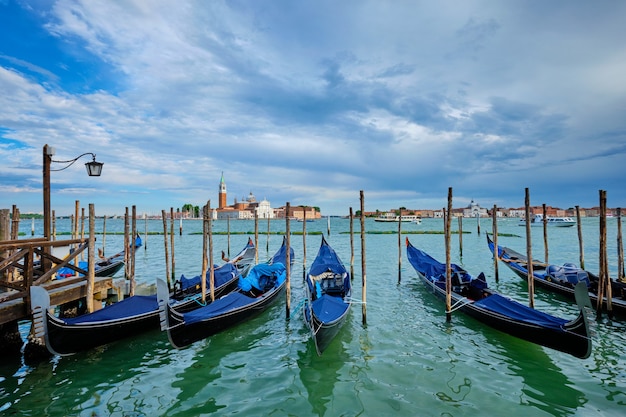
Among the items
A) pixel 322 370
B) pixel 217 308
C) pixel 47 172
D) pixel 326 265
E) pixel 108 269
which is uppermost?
pixel 47 172

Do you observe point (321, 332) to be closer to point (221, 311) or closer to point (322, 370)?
point (322, 370)

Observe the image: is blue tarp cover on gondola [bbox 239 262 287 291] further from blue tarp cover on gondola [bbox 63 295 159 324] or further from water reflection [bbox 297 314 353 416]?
water reflection [bbox 297 314 353 416]

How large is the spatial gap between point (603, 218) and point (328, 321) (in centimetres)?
617

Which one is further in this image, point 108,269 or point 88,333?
point 108,269

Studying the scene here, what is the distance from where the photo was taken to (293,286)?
1154cm

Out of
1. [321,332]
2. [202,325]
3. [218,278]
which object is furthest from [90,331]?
[218,278]

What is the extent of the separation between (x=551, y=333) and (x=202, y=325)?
537 cm

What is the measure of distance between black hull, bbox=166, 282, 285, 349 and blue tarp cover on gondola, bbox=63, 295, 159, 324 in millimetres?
1175

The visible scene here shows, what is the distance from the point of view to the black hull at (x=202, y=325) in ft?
17.3

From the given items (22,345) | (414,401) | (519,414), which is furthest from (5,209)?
(519,414)

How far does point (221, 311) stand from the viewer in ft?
20.2

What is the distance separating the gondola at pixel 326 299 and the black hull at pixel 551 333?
2.60 meters

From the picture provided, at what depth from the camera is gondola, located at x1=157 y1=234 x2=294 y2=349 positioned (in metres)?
5.24

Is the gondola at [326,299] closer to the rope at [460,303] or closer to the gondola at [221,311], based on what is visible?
the gondola at [221,311]
